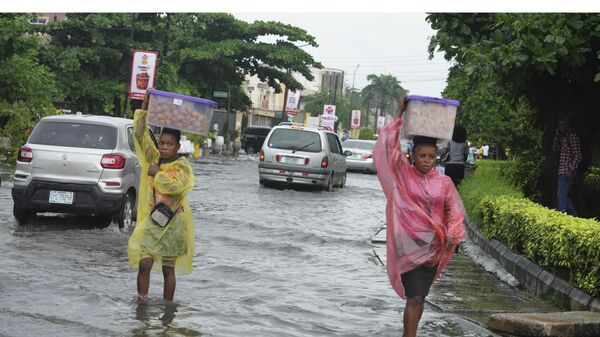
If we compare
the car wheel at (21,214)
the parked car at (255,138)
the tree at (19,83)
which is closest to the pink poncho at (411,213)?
the car wheel at (21,214)

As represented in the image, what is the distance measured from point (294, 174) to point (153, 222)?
16029 mm

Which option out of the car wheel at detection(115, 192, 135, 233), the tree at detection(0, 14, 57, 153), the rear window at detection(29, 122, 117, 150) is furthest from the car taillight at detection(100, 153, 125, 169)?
the tree at detection(0, 14, 57, 153)

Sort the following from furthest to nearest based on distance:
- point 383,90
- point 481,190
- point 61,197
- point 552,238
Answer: point 383,90 → point 481,190 → point 61,197 → point 552,238

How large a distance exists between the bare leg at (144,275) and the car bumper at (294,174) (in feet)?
52.0

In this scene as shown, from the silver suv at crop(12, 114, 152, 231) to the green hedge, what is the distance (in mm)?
5007

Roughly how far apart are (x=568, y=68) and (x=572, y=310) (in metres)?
6.78

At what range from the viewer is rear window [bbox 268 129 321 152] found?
2405 centimetres

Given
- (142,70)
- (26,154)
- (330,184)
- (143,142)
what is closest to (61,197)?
(26,154)

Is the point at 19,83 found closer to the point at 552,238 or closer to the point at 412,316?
the point at 552,238

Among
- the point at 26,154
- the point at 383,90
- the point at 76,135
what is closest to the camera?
the point at 26,154

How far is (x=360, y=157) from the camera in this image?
38.6 meters

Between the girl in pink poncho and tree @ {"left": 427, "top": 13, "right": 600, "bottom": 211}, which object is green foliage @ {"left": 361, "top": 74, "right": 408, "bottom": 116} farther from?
the girl in pink poncho

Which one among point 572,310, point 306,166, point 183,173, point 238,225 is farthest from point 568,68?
point 306,166

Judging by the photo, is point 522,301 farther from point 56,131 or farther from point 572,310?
point 56,131
